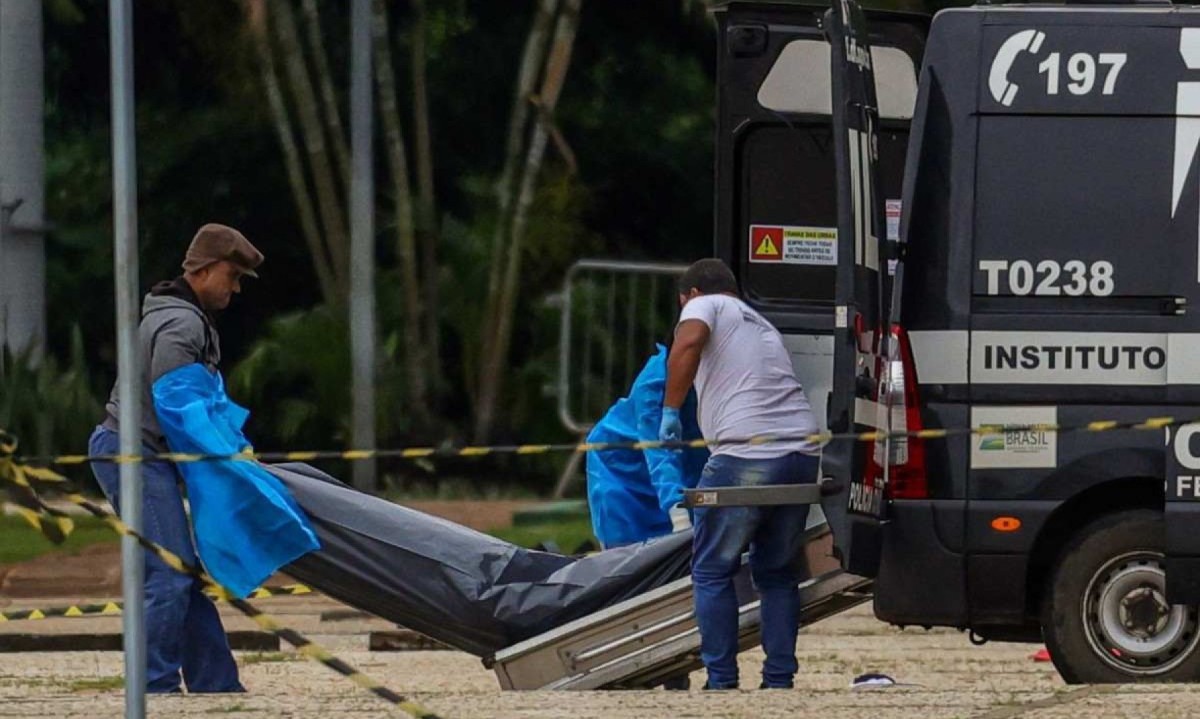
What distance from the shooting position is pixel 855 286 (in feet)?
29.3

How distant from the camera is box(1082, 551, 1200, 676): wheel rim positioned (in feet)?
29.2

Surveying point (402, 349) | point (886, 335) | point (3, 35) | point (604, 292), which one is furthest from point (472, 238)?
point (886, 335)

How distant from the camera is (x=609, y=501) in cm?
1052

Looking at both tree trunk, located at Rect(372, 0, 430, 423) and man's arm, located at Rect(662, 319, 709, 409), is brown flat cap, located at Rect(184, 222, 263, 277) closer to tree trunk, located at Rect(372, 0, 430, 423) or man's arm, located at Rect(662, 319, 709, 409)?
man's arm, located at Rect(662, 319, 709, 409)

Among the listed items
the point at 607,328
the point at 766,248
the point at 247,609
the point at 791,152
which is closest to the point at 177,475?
the point at 247,609

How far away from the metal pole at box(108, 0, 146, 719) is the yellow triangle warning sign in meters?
4.32

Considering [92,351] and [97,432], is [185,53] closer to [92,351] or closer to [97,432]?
[92,351]

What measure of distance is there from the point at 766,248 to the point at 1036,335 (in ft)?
7.70

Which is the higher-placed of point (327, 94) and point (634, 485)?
point (327, 94)

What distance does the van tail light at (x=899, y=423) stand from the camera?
8.80 metres

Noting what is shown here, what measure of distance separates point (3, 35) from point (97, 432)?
8986 millimetres

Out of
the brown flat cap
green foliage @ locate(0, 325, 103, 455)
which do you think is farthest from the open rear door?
green foliage @ locate(0, 325, 103, 455)

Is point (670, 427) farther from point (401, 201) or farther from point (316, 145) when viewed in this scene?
point (316, 145)

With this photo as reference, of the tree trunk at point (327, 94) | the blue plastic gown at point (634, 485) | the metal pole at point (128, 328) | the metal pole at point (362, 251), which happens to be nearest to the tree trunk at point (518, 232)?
the tree trunk at point (327, 94)
